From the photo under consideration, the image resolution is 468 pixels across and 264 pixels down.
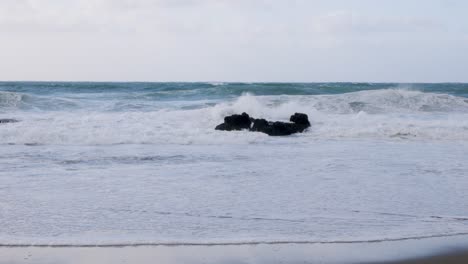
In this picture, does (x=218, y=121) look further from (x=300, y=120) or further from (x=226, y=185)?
(x=226, y=185)

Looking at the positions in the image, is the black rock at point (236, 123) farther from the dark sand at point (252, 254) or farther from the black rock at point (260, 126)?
the dark sand at point (252, 254)

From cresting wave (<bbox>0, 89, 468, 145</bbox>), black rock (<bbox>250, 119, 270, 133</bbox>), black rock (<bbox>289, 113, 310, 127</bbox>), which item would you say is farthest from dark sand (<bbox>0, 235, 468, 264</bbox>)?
black rock (<bbox>289, 113, 310, 127</bbox>)

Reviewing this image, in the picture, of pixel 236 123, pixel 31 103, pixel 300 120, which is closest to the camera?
pixel 236 123

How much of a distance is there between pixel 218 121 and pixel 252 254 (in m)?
12.0

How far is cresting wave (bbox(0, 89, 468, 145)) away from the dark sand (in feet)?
23.2

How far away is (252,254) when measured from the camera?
4.30 m

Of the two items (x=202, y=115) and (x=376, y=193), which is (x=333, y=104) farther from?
(x=376, y=193)

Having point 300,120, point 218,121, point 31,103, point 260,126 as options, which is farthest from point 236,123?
point 31,103

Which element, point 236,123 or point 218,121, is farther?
point 218,121

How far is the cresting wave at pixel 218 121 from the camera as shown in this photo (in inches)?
462

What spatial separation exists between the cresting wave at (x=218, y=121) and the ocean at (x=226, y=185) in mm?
91

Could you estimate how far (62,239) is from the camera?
4613mm

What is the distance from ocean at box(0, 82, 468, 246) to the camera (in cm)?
495

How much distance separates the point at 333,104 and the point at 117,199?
58.9ft
